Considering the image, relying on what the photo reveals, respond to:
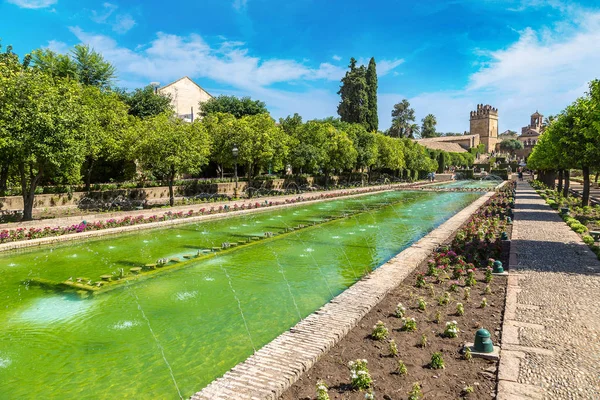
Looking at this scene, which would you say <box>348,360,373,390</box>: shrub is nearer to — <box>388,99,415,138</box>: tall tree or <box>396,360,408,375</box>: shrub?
<box>396,360,408,375</box>: shrub

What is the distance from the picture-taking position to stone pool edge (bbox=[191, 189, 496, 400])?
4.01 m

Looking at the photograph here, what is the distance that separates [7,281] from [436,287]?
29.5 ft

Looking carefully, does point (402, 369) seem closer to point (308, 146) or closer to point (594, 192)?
point (308, 146)

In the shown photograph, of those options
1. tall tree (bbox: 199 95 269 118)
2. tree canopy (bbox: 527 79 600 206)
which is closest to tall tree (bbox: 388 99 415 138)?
tall tree (bbox: 199 95 269 118)

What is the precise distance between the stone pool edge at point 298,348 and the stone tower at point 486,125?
122 m

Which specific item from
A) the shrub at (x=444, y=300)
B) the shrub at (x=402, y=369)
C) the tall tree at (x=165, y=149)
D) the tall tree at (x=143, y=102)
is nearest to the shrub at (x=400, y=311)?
the shrub at (x=444, y=300)

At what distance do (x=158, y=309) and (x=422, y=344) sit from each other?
4.52 m

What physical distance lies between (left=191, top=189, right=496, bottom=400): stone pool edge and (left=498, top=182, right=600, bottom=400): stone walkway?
1902 millimetres

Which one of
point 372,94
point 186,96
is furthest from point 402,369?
point 372,94

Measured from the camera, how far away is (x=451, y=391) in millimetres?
4113

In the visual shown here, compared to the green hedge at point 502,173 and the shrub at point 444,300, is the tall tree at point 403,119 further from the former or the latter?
the shrub at point 444,300

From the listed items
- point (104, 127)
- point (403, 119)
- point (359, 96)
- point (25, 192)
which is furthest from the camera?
point (403, 119)

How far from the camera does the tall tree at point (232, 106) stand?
45750 mm

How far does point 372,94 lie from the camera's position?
195 ft
